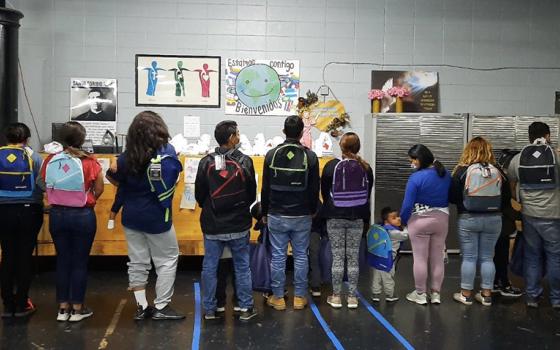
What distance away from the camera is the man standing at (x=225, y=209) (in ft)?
13.5

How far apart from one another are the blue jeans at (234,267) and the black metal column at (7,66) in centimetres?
279

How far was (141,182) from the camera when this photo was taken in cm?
397

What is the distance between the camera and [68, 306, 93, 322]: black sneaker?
4.18 m

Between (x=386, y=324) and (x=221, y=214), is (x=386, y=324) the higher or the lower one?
the lower one

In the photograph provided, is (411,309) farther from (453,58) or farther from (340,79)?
(453,58)

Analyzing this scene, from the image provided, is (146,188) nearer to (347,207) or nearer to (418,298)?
(347,207)

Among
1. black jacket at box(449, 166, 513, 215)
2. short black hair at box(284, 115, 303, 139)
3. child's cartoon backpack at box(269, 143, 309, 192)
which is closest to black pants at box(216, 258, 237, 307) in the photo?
child's cartoon backpack at box(269, 143, 309, 192)

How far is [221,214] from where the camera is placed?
4.11 metres

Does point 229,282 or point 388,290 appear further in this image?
point 229,282

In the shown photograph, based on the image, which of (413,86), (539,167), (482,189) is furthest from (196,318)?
(413,86)

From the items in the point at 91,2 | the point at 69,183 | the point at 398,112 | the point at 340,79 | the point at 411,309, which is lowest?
the point at 411,309

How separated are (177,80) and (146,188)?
10.2 ft

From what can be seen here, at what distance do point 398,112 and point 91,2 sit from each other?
405 cm

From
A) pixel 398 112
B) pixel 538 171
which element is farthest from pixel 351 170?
pixel 398 112
